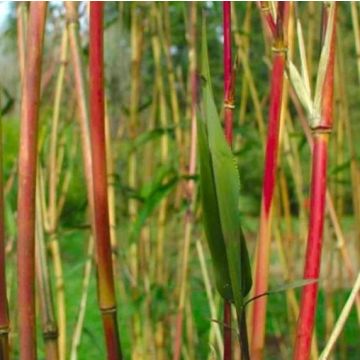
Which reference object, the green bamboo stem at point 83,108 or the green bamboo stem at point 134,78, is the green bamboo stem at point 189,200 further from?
the green bamboo stem at point 83,108

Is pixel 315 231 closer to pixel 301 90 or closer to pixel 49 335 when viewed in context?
pixel 301 90

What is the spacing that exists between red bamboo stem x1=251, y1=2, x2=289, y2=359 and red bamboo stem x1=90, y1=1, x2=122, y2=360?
0.08 m

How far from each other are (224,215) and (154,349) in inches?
30.7

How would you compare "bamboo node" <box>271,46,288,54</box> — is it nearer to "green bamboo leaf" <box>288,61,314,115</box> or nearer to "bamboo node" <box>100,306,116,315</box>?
"green bamboo leaf" <box>288,61,314,115</box>

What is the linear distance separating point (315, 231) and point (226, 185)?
51mm

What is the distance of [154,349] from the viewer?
1126 millimetres

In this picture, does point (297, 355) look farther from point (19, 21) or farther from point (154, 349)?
point (154, 349)

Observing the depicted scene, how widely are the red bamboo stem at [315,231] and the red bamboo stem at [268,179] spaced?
0.10ft

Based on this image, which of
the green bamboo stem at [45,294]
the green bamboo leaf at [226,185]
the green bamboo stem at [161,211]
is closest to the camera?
the green bamboo leaf at [226,185]

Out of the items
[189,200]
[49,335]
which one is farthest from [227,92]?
[189,200]

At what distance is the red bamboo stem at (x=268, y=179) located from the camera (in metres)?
0.43

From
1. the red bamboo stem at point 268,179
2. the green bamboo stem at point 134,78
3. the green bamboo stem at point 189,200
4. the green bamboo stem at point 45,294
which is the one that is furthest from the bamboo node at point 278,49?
the green bamboo stem at point 134,78

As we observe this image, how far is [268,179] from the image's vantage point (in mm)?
433

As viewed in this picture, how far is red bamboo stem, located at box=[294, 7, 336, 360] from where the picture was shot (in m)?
0.39
